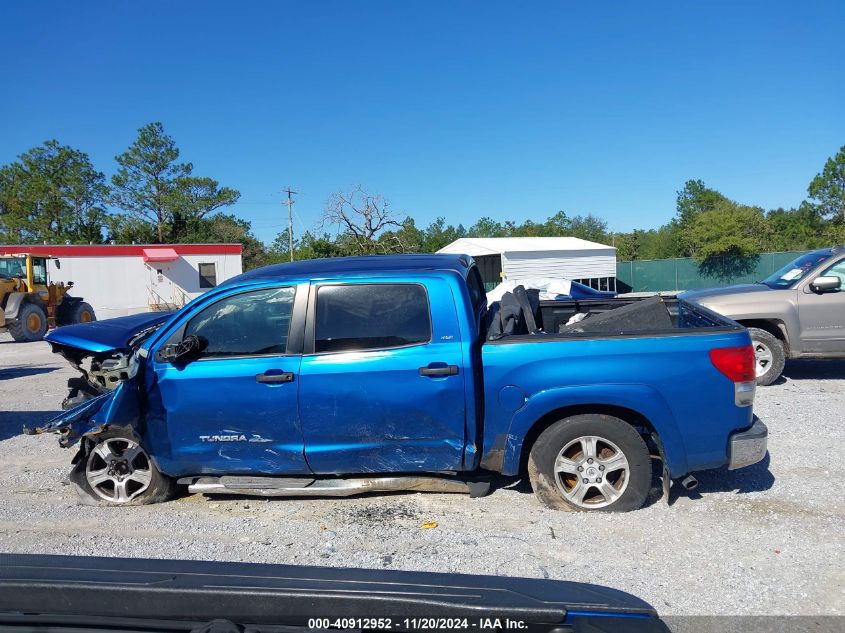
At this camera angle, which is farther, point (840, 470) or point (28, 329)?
point (28, 329)

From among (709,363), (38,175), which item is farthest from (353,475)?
(38,175)

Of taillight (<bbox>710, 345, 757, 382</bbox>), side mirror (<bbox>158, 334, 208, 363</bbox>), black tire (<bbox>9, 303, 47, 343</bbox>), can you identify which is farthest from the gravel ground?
black tire (<bbox>9, 303, 47, 343</bbox>)

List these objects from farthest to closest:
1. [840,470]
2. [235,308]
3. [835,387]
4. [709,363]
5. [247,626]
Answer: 1. [835,387]
2. [840,470]
3. [235,308]
4. [709,363]
5. [247,626]

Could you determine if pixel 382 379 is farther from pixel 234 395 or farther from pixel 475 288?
pixel 475 288

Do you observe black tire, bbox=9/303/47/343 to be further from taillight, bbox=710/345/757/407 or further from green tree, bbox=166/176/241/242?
green tree, bbox=166/176/241/242

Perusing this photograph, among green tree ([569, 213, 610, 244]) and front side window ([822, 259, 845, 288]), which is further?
green tree ([569, 213, 610, 244])

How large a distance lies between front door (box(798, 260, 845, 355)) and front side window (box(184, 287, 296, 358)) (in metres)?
6.76

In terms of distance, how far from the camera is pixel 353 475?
4629 mm

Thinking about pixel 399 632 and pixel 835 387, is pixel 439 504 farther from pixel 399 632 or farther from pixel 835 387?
pixel 835 387

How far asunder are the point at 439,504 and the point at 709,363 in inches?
83.2

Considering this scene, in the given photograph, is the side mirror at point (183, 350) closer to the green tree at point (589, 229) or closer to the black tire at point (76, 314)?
the black tire at point (76, 314)

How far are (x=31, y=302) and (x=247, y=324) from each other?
1813 cm

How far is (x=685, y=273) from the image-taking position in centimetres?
3881

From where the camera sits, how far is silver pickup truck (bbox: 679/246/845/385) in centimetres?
779
